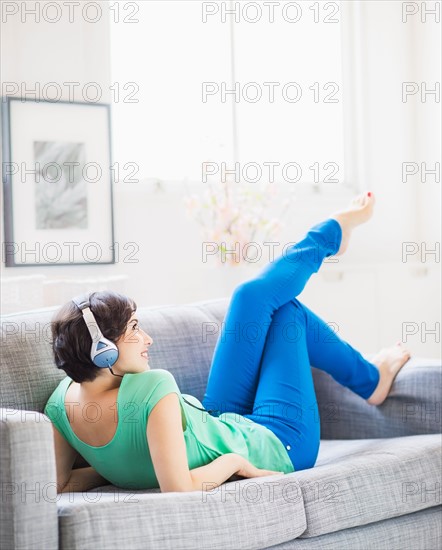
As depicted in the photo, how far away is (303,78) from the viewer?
4.53m

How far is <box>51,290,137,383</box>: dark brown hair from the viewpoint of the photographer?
1.86 metres

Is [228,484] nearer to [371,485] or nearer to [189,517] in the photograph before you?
[189,517]

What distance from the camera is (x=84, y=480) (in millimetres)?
2027

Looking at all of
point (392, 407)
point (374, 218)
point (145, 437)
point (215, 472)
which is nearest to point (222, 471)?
point (215, 472)

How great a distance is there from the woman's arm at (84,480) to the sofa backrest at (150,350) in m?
0.18

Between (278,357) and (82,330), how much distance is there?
0.65m

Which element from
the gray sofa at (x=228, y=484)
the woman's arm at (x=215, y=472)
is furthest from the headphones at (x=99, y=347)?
the woman's arm at (x=215, y=472)

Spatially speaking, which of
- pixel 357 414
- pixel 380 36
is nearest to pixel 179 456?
pixel 357 414

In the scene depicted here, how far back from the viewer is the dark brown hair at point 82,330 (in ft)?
6.11

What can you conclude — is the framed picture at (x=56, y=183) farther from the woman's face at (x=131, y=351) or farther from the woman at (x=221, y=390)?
the woman's face at (x=131, y=351)

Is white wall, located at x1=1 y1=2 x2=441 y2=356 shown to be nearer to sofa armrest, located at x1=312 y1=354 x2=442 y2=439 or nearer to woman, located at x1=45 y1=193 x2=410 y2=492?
sofa armrest, located at x1=312 y1=354 x2=442 y2=439

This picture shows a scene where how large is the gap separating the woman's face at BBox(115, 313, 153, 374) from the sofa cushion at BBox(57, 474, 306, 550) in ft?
0.91

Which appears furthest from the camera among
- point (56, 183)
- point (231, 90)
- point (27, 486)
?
point (231, 90)

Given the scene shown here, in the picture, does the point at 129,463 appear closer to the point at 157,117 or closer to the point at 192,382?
the point at 192,382
